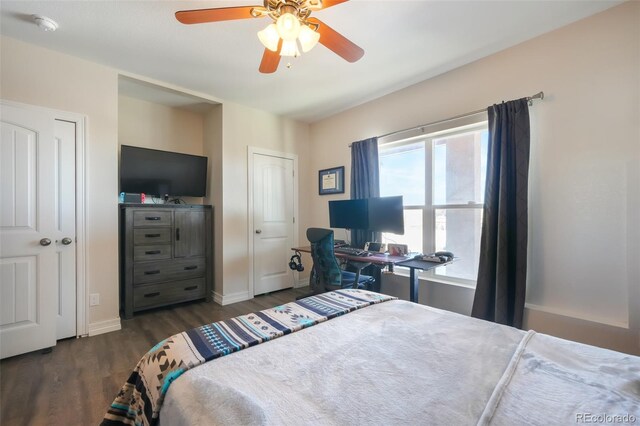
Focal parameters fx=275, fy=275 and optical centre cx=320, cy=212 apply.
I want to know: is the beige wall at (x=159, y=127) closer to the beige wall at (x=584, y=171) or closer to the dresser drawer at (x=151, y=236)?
the dresser drawer at (x=151, y=236)

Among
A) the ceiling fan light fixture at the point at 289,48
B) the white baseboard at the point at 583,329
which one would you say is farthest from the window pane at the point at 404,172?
the ceiling fan light fixture at the point at 289,48

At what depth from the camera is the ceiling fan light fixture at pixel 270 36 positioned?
4.96 ft

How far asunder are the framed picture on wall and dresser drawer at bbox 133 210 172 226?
2051mm

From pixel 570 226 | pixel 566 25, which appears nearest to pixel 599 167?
pixel 570 226

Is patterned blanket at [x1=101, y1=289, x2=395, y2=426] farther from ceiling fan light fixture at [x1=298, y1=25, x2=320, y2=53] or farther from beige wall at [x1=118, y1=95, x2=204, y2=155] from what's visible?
beige wall at [x1=118, y1=95, x2=204, y2=155]

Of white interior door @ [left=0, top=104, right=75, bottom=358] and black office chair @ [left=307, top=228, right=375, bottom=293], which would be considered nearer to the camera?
white interior door @ [left=0, top=104, right=75, bottom=358]

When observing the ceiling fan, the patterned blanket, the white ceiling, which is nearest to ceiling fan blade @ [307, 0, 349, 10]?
the ceiling fan

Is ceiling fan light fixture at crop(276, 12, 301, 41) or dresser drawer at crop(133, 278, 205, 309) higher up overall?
ceiling fan light fixture at crop(276, 12, 301, 41)

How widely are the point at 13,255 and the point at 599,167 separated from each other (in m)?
4.47

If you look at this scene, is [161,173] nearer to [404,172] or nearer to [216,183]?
[216,183]

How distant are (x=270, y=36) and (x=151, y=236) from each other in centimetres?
258

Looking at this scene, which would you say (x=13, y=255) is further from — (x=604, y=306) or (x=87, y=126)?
(x=604, y=306)

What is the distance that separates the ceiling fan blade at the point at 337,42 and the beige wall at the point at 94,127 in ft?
7.56

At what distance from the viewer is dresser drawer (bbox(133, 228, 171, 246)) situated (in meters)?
3.01
